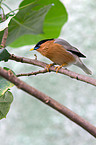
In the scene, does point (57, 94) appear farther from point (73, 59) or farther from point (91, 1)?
point (73, 59)

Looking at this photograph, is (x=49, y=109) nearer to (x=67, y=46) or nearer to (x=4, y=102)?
(x=67, y=46)

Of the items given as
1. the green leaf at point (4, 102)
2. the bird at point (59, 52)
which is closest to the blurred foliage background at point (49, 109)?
the bird at point (59, 52)

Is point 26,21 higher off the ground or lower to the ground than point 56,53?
higher

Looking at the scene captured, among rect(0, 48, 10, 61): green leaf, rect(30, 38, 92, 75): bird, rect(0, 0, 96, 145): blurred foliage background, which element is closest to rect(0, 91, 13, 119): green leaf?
rect(0, 48, 10, 61): green leaf

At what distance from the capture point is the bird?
0.90 metres

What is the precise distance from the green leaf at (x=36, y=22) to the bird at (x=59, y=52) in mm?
37

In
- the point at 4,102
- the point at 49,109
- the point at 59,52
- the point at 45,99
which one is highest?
the point at 45,99

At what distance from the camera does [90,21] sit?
2502 millimetres

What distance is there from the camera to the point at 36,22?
0.75m

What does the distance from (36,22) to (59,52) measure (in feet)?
0.71

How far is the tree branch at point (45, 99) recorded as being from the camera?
0.32m

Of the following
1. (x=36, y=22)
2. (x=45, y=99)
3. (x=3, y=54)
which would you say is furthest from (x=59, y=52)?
(x=45, y=99)

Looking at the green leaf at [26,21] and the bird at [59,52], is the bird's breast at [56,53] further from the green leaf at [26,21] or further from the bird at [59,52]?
the green leaf at [26,21]

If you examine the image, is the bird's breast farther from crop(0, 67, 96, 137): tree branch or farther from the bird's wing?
crop(0, 67, 96, 137): tree branch
